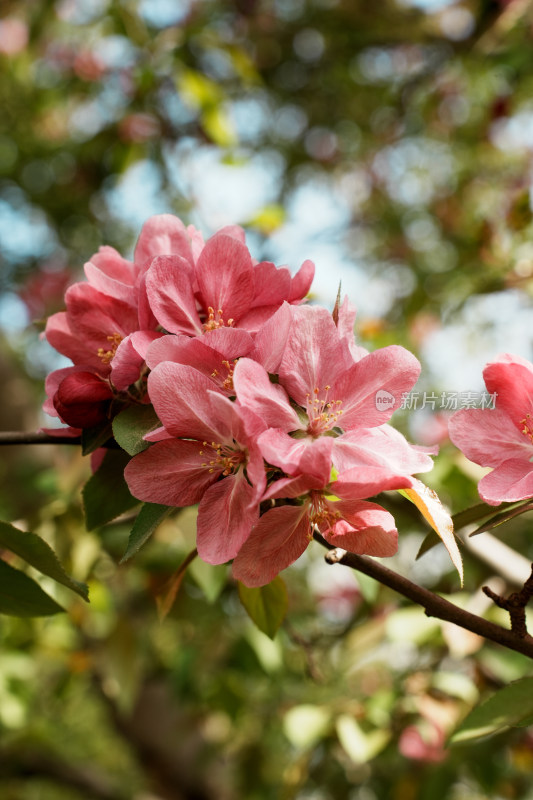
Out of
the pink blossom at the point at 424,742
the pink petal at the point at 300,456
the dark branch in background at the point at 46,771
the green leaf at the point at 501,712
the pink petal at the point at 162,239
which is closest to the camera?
the pink petal at the point at 300,456

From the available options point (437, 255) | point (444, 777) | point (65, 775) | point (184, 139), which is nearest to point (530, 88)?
point (437, 255)

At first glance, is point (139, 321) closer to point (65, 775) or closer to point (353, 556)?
point (353, 556)

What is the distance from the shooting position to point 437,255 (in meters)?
3.24

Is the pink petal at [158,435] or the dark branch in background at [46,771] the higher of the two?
the pink petal at [158,435]

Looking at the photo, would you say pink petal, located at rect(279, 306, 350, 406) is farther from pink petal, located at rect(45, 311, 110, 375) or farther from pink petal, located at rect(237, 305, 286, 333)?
pink petal, located at rect(45, 311, 110, 375)

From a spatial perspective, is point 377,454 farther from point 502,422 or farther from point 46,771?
point 46,771

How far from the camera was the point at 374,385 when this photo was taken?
539mm

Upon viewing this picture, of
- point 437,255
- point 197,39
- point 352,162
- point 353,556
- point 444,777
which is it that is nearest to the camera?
point 353,556

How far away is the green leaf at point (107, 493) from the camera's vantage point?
0.63 meters

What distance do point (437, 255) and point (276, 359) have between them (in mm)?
2884

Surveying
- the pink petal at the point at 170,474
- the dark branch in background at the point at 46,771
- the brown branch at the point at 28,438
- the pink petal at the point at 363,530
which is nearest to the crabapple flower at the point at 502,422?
the pink petal at the point at 363,530

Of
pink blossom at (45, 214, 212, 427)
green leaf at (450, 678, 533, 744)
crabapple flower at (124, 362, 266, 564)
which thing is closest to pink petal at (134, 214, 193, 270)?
pink blossom at (45, 214, 212, 427)

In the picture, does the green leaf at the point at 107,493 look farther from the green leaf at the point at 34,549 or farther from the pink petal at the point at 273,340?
the pink petal at the point at 273,340

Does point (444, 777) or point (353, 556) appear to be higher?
point (353, 556)
